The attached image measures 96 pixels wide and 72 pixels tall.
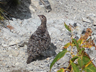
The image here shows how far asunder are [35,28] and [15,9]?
169 centimetres

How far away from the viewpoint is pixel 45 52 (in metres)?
5.38

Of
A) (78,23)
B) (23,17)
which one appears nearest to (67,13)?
(78,23)

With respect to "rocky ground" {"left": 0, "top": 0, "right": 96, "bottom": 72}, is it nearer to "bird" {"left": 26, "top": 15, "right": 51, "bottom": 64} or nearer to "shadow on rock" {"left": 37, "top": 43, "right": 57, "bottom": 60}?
"shadow on rock" {"left": 37, "top": 43, "right": 57, "bottom": 60}

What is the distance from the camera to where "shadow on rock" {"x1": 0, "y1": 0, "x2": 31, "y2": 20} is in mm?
7266

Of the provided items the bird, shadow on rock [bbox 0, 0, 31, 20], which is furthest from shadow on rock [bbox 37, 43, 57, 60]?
shadow on rock [bbox 0, 0, 31, 20]

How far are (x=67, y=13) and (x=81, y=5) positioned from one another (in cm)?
134

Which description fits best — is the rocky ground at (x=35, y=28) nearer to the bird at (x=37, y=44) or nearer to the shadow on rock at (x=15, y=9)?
the shadow on rock at (x=15, y=9)

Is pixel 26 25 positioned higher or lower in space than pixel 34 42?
lower

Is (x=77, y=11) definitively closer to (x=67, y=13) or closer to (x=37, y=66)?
(x=67, y=13)

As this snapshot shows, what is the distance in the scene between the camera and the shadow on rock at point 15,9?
727 cm

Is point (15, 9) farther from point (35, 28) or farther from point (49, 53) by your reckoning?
point (49, 53)

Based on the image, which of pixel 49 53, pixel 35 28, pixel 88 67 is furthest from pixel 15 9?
pixel 88 67

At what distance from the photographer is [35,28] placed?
6.86 m

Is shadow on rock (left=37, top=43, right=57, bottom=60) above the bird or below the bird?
below
